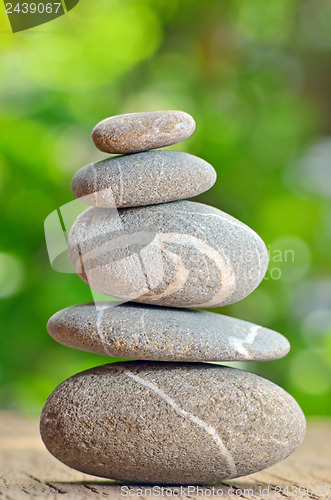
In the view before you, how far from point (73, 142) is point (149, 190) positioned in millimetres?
2829

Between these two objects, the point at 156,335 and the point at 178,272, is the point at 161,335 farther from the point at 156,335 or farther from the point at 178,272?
the point at 178,272

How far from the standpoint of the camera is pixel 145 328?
1655 mm

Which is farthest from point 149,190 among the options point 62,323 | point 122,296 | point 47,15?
point 47,15

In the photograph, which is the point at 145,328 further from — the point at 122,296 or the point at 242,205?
the point at 242,205

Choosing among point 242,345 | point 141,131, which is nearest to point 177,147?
point 141,131

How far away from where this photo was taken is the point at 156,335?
5.39 feet

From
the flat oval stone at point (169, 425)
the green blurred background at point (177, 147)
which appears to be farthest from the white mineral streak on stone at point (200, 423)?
the green blurred background at point (177, 147)

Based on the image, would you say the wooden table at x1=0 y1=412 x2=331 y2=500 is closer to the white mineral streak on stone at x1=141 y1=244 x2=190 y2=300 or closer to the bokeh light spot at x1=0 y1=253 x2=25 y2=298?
the white mineral streak on stone at x1=141 y1=244 x2=190 y2=300

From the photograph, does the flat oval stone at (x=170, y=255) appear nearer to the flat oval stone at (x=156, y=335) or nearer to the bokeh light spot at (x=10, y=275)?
the flat oval stone at (x=156, y=335)

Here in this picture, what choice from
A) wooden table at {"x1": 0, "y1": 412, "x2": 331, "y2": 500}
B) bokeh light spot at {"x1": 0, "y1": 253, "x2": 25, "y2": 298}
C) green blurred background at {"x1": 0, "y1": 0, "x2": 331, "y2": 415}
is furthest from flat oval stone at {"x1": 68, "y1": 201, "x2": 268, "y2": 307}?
bokeh light spot at {"x1": 0, "y1": 253, "x2": 25, "y2": 298}

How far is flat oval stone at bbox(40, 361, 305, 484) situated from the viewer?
1.60 meters

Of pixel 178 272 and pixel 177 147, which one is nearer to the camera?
pixel 178 272

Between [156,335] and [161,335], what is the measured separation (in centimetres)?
1

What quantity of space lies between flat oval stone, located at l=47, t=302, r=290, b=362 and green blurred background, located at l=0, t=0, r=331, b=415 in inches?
101
